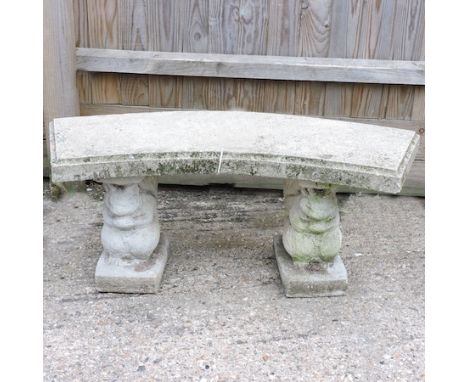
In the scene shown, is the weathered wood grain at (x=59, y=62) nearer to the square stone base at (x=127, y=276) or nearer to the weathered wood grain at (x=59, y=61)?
the weathered wood grain at (x=59, y=61)

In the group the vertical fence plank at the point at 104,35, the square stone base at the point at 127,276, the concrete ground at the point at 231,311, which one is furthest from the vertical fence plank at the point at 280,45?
the square stone base at the point at 127,276

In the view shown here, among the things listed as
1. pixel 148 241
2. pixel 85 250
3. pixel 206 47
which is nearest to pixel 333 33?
pixel 206 47

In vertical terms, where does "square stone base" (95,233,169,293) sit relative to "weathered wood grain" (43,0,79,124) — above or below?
below

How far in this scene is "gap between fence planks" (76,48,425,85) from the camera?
343cm

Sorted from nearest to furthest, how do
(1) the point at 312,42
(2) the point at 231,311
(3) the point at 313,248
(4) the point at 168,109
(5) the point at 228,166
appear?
(5) the point at 228,166 → (2) the point at 231,311 → (3) the point at 313,248 → (1) the point at 312,42 → (4) the point at 168,109

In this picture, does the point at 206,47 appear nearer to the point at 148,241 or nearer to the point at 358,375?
the point at 148,241

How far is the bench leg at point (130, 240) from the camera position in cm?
266

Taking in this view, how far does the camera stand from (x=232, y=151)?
2.50 metres

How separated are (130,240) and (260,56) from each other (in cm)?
145

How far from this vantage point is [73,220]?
3.48 m

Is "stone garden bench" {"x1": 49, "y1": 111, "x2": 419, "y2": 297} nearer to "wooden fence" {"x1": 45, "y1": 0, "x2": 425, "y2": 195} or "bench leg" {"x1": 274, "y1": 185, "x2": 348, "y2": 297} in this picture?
"bench leg" {"x1": 274, "y1": 185, "x2": 348, "y2": 297}

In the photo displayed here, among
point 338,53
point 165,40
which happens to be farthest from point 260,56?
point 165,40

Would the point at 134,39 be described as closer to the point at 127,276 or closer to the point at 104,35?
the point at 104,35

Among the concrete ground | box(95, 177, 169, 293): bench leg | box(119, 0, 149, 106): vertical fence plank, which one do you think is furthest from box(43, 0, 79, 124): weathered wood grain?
box(95, 177, 169, 293): bench leg
